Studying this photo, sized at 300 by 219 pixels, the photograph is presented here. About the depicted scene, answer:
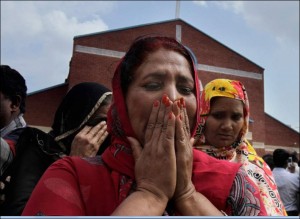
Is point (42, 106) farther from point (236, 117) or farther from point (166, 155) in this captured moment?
point (166, 155)

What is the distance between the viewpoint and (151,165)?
115cm

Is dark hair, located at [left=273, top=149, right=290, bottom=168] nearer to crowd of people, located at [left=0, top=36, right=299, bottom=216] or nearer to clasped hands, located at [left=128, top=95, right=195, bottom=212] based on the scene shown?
crowd of people, located at [left=0, top=36, right=299, bottom=216]

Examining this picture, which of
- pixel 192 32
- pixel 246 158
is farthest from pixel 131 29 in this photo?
pixel 246 158

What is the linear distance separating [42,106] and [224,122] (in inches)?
727

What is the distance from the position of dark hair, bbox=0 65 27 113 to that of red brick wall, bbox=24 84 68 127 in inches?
693

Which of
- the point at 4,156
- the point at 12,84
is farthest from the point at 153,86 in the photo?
the point at 12,84

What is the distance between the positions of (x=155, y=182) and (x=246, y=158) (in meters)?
1.49

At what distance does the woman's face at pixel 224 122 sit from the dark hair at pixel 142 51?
45.7 inches

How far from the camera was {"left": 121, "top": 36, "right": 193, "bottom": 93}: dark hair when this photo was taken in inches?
55.1

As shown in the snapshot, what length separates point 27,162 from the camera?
72.9 inches

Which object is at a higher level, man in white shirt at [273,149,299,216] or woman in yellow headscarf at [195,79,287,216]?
woman in yellow headscarf at [195,79,287,216]

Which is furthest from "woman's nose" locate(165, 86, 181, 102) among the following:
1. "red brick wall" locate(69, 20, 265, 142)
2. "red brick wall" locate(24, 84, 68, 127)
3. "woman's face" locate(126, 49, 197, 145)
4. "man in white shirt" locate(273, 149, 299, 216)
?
"red brick wall" locate(24, 84, 68, 127)

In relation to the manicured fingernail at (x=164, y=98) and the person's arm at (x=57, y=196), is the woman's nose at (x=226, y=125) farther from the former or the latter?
the person's arm at (x=57, y=196)

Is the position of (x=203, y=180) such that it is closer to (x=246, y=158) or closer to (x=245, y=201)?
(x=245, y=201)
